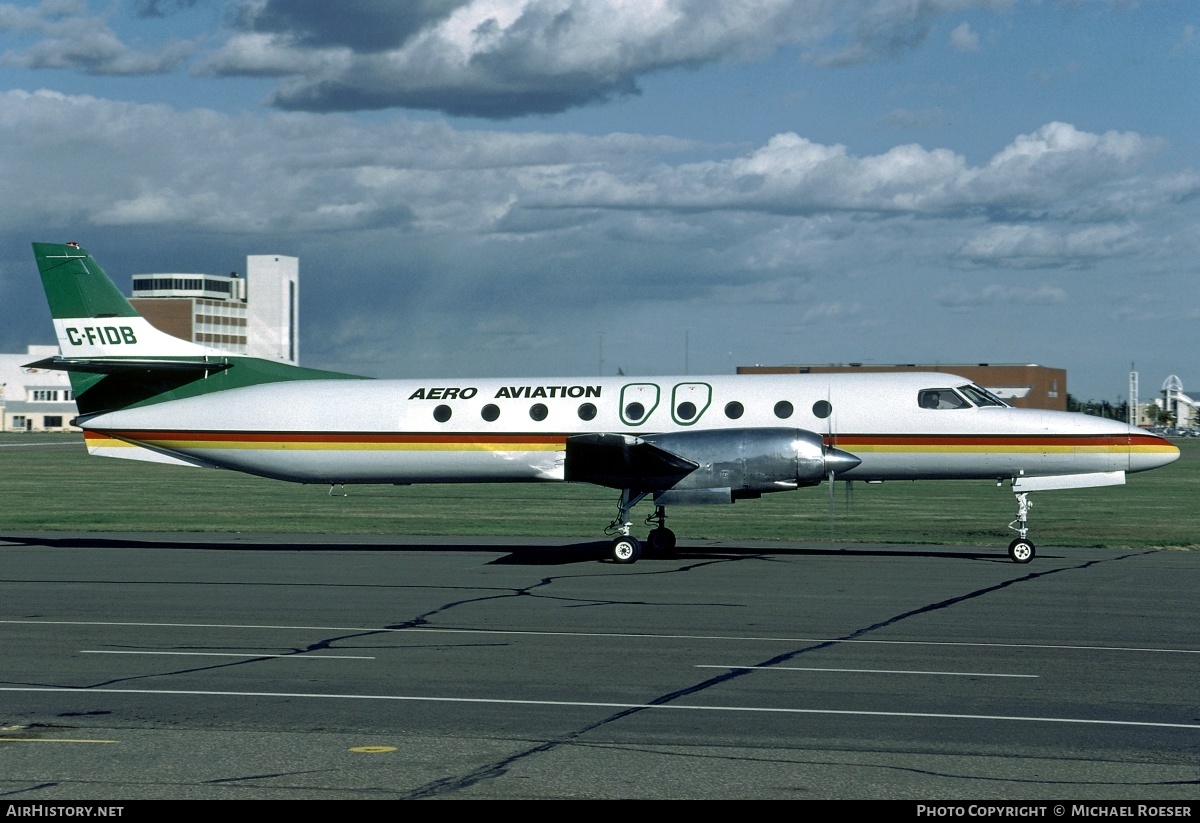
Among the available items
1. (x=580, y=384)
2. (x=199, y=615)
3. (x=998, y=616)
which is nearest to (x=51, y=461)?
(x=580, y=384)

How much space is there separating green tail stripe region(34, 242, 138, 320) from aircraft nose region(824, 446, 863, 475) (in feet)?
47.2

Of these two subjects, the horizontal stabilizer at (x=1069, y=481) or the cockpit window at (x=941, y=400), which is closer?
the horizontal stabilizer at (x=1069, y=481)

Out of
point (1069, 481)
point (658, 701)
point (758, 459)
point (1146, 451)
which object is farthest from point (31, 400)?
point (658, 701)

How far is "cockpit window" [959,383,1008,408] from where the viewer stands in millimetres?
23859

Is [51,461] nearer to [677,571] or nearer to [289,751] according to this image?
[677,571]

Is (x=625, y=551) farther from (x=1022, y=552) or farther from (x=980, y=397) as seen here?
(x=980, y=397)

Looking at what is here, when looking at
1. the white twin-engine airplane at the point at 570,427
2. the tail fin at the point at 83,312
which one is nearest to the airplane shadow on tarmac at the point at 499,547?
the white twin-engine airplane at the point at 570,427

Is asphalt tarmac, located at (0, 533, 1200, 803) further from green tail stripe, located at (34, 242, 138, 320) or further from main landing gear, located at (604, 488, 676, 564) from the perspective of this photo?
green tail stripe, located at (34, 242, 138, 320)

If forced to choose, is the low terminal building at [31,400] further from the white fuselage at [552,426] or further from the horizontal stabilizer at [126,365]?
the white fuselage at [552,426]

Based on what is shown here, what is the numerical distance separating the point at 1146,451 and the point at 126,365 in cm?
1940

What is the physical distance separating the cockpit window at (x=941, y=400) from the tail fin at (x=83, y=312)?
1422 cm

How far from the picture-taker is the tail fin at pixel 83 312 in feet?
86.6

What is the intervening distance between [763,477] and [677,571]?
2289 mm

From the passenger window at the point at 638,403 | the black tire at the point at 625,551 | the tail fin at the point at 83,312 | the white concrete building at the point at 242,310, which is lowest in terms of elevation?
the black tire at the point at 625,551
